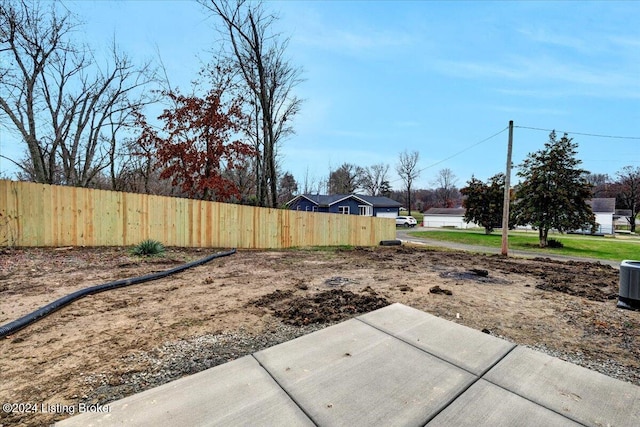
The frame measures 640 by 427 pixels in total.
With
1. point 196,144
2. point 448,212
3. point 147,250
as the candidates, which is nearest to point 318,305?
point 147,250

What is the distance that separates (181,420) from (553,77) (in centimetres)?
1478

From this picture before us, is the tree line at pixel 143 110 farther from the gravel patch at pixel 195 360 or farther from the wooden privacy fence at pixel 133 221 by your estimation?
the gravel patch at pixel 195 360

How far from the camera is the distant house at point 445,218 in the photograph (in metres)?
43.3

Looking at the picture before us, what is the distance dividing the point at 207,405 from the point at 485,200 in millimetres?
25378

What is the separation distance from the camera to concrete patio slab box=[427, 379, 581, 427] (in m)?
1.60

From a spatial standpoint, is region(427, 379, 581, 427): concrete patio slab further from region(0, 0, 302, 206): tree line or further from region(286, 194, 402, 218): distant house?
region(286, 194, 402, 218): distant house

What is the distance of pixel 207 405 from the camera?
1689mm

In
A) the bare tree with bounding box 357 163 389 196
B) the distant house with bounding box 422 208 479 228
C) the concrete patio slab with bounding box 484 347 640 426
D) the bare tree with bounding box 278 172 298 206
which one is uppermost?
the bare tree with bounding box 357 163 389 196

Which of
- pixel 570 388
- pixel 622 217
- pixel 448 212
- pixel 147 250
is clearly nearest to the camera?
pixel 570 388

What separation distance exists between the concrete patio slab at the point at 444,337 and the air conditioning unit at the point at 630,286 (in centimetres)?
237

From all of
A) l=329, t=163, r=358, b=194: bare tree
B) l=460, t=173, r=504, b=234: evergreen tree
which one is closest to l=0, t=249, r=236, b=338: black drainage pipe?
l=460, t=173, r=504, b=234: evergreen tree

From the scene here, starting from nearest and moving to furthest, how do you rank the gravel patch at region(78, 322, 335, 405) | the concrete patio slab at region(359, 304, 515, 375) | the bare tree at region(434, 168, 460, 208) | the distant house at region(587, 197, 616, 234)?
1. the gravel patch at region(78, 322, 335, 405)
2. the concrete patio slab at region(359, 304, 515, 375)
3. the distant house at region(587, 197, 616, 234)
4. the bare tree at region(434, 168, 460, 208)

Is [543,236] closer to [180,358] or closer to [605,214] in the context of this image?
[180,358]

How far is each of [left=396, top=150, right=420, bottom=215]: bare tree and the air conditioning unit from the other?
47.0 metres
